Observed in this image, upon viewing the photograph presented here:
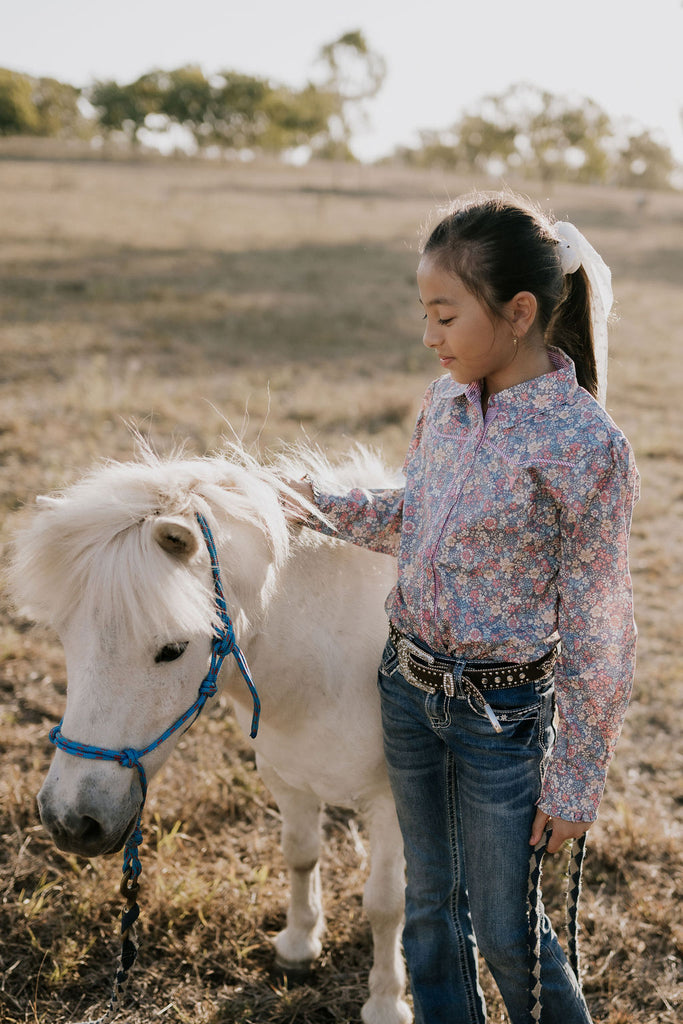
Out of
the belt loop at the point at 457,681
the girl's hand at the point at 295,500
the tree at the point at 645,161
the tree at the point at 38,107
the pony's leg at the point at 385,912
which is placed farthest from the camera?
the tree at the point at 645,161

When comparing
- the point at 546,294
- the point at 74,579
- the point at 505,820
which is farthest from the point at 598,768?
the point at 74,579

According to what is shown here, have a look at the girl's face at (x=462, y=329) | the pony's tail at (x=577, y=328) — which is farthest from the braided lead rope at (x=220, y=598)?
the pony's tail at (x=577, y=328)

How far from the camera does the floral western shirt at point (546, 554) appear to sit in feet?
4.98

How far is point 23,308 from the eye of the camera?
10.6m

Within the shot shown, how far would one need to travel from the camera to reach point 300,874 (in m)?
2.44

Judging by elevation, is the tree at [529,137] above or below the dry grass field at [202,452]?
above

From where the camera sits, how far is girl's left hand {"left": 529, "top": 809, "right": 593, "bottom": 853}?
1.57m

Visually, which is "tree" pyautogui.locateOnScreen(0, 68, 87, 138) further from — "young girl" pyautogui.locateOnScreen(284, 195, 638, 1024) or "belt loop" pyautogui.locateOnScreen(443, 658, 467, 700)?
"belt loop" pyautogui.locateOnScreen(443, 658, 467, 700)

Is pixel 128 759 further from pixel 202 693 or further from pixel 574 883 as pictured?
pixel 574 883

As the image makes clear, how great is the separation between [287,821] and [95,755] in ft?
3.65

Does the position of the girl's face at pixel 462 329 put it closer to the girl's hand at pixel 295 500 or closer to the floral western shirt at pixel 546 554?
the floral western shirt at pixel 546 554

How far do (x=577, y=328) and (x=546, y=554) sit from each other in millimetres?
530

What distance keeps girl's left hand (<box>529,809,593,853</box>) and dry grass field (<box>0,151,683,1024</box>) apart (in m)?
1.06

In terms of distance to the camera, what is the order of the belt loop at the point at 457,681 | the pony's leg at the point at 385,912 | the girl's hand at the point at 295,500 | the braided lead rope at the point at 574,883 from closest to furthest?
the belt loop at the point at 457,681 → the braided lead rope at the point at 574,883 → the girl's hand at the point at 295,500 → the pony's leg at the point at 385,912
